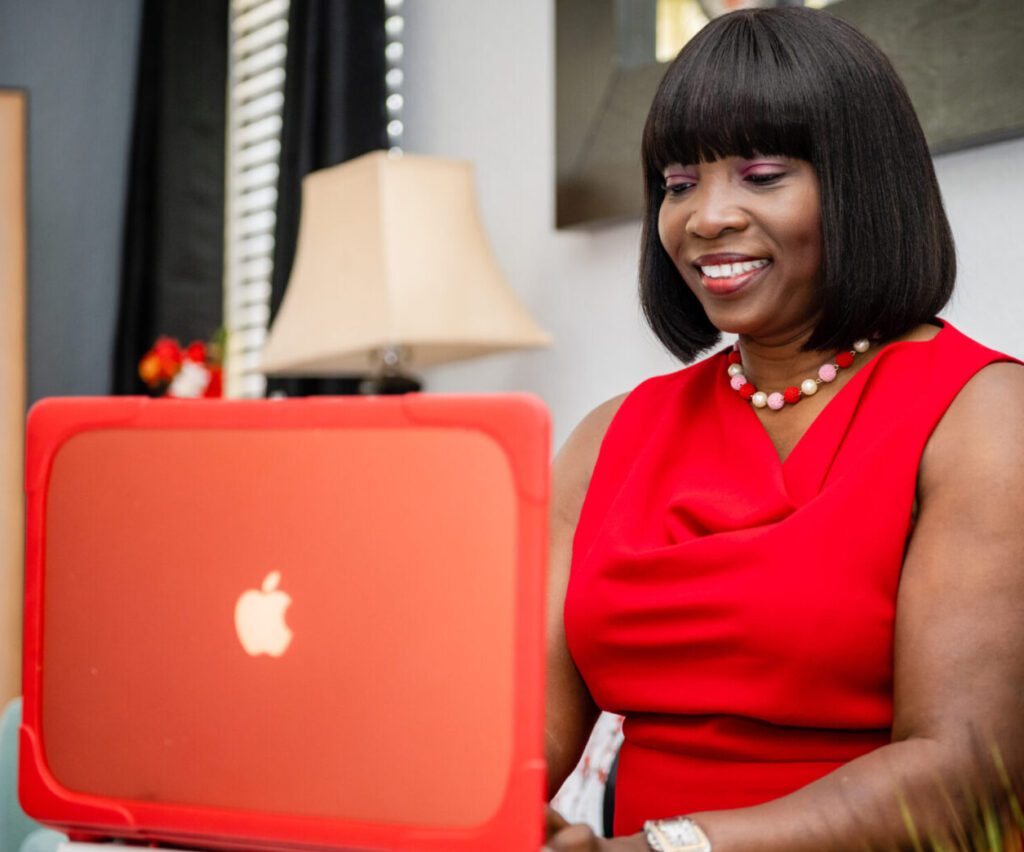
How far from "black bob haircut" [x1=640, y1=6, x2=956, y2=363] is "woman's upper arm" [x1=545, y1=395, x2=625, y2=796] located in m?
0.34

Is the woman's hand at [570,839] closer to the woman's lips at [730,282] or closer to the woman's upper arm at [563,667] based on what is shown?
the woman's upper arm at [563,667]

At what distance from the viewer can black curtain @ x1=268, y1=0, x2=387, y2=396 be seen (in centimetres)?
285

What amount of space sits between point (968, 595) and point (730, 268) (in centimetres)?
40

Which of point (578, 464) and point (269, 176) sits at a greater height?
point (269, 176)

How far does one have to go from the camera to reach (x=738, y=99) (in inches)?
48.8

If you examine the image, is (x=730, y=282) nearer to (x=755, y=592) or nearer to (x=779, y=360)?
(x=779, y=360)

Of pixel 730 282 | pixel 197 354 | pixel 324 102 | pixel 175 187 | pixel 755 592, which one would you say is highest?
pixel 324 102

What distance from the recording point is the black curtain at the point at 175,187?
11.7 ft

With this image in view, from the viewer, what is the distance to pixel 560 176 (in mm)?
2320

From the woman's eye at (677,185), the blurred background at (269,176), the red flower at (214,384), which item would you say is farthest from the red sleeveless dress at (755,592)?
the red flower at (214,384)

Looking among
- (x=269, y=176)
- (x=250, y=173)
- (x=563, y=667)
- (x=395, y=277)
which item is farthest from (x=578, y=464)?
(x=250, y=173)

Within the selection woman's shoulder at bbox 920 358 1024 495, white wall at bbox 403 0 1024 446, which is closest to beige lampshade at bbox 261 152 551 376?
white wall at bbox 403 0 1024 446

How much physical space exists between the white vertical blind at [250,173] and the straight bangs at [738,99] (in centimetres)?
233

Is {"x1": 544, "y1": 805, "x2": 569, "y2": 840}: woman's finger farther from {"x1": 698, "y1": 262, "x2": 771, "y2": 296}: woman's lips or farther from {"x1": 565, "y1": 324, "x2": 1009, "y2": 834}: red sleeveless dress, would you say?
{"x1": 698, "y1": 262, "x2": 771, "y2": 296}: woman's lips
